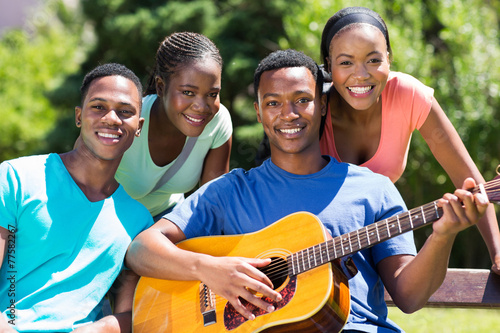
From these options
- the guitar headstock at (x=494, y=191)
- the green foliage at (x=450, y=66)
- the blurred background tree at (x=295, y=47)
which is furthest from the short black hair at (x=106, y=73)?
the green foliage at (x=450, y=66)

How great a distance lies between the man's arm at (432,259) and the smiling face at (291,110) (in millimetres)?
690

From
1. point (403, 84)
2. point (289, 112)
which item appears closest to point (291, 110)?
point (289, 112)

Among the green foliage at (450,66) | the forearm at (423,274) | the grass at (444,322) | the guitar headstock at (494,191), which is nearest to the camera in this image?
the guitar headstock at (494,191)

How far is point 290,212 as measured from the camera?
275 cm

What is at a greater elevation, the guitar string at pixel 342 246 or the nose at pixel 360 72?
the nose at pixel 360 72

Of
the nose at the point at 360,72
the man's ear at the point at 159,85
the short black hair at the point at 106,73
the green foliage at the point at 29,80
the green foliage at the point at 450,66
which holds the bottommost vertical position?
the nose at the point at 360,72

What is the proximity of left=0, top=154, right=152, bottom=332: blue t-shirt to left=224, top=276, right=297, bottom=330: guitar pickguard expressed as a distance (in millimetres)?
587

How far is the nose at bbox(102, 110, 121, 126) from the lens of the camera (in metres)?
2.83

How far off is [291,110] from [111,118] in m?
0.86

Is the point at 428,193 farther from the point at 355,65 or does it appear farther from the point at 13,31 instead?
the point at 13,31

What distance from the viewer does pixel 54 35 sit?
17703mm

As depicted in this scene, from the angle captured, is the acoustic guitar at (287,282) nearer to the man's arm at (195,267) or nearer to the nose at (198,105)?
the man's arm at (195,267)

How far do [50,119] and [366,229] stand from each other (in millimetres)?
14212

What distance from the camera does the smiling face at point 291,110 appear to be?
9.32 feet
